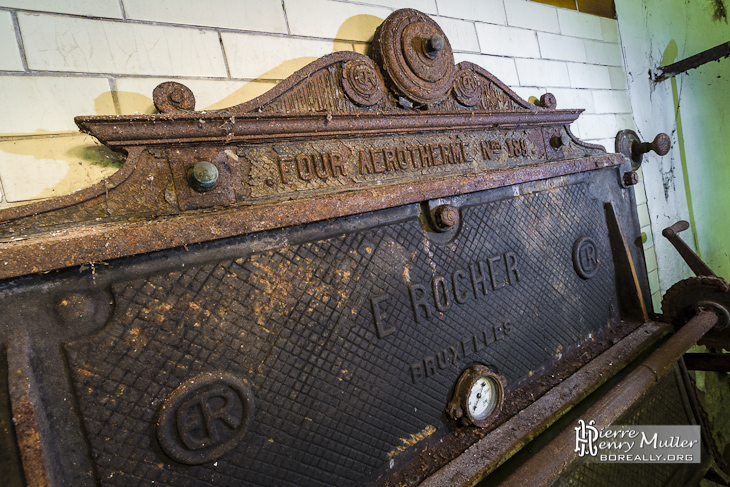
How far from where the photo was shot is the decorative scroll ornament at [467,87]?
166cm

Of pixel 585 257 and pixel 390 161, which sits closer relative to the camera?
pixel 390 161

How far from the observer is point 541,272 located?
1.82m

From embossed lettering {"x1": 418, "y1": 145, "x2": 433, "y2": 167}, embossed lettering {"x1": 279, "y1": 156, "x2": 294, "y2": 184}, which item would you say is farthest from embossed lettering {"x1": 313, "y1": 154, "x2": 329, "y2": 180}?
embossed lettering {"x1": 418, "y1": 145, "x2": 433, "y2": 167}

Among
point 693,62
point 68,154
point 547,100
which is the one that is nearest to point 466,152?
point 547,100

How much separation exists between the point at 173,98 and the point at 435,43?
105 cm

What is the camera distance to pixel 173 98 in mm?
1062

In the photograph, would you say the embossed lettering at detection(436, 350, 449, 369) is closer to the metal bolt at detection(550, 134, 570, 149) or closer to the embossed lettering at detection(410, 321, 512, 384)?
the embossed lettering at detection(410, 321, 512, 384)

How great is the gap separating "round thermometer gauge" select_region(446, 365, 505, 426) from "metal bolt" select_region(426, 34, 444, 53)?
1.38 metres

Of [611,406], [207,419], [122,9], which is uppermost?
[122,9]

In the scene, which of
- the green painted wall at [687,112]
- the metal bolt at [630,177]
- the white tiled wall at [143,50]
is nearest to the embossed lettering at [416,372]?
the white tiled wall at [143,50]

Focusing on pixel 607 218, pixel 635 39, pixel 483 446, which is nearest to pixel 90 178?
pixel 483 446

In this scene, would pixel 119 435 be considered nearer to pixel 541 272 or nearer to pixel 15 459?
pixel 15 459

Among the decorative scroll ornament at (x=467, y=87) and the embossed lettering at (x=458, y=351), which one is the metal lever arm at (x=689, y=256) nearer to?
the embossed lettering at (x=458, y=351)

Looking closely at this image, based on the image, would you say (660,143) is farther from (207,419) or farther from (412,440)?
(207,419)
